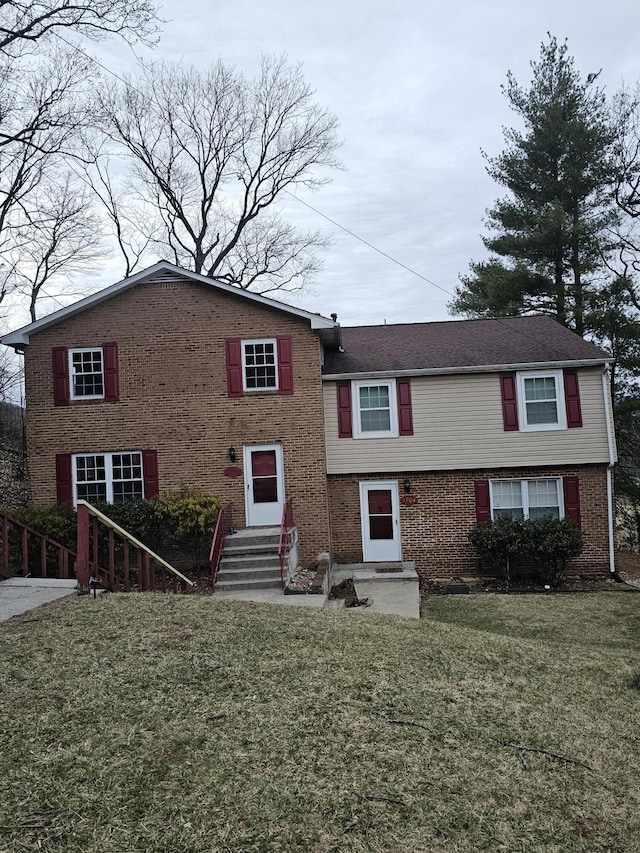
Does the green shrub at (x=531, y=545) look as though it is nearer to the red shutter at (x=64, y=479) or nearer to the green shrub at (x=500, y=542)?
the green shrub at (x=500, y=542)

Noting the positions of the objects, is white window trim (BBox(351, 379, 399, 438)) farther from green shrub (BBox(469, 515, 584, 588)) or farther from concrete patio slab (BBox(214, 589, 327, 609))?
concrete patio slab (BBox(214, 589, 327, 609))

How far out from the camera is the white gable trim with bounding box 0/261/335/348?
14.3m

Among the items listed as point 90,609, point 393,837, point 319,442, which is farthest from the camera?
point 319,442

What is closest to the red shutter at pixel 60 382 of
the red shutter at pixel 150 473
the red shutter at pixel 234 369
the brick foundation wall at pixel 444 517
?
the red shutter at pixel 150 473

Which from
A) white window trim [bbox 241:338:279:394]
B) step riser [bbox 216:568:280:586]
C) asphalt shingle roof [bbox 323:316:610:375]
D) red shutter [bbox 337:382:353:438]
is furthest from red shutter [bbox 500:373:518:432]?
step riser [bbox 216:568:280:586]

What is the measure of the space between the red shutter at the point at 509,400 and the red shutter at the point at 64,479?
10536mm

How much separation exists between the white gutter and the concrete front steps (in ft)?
14.3

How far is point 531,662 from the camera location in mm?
6680

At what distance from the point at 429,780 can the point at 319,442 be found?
→ 1080 cm

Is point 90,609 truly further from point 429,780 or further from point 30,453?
point 30,453

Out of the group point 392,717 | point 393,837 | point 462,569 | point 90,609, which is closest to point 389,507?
point 462,569

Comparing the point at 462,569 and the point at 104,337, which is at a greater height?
the point at 104,337

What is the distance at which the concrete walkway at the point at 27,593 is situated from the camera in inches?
292

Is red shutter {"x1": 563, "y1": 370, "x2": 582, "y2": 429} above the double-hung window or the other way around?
above
